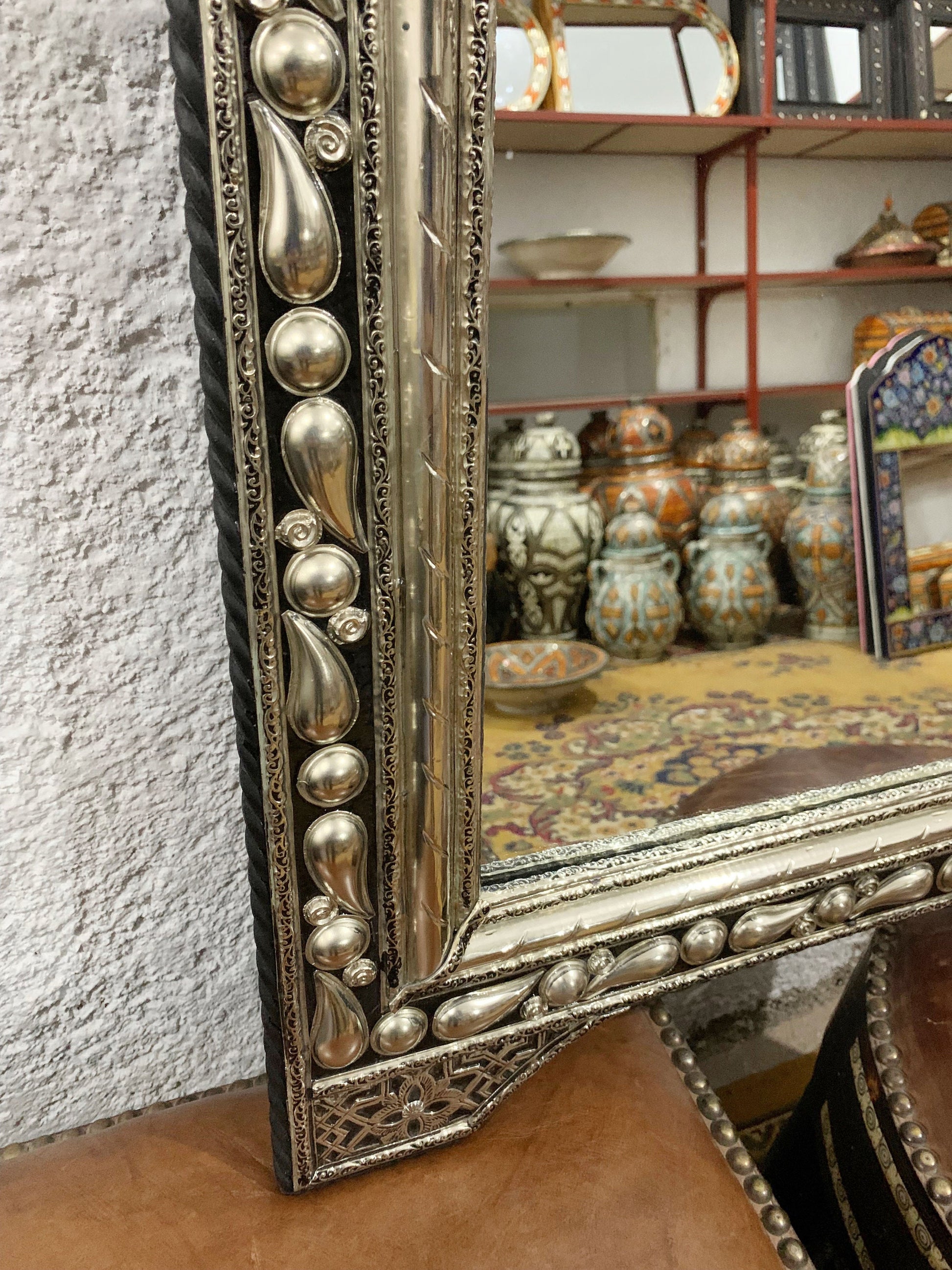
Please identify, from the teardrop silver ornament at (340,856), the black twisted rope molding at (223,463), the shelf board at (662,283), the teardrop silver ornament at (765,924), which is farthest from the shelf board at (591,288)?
the teardrop silver ornament at (765,924)

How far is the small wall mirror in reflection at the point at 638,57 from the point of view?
361mm

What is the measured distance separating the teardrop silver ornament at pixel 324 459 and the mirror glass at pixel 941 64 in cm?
35

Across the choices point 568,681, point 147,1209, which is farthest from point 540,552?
point 147,1209

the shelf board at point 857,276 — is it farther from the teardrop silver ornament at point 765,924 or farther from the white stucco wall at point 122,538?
the teardrop silver ornament at point 765,924

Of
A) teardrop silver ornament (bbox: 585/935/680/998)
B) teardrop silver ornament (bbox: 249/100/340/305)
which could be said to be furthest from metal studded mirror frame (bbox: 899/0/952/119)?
teardrop silver ornament (bbox: 585/935/680/998)

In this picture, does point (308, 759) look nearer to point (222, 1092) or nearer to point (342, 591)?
point (342, 591)

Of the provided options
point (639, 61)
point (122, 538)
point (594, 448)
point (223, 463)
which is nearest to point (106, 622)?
point (122, 538)

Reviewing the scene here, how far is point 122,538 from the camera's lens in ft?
1.29

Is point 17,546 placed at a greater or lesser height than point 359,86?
lesser

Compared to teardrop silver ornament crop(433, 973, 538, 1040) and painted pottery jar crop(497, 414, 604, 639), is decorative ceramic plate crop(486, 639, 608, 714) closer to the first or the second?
painted pottery jar crop(497, 414, 604, 639)

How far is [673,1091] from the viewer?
0.45 m

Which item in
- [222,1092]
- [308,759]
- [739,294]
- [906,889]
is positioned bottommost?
[222,1092]

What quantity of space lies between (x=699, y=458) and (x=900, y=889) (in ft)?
0.88

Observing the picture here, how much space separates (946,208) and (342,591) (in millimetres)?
376
